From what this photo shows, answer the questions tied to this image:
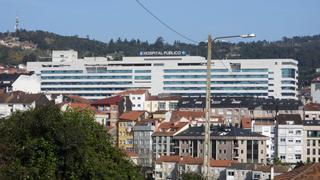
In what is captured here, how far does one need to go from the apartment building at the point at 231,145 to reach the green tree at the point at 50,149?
51838 mm

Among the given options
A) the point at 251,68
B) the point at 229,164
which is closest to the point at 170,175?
the point at 229,164

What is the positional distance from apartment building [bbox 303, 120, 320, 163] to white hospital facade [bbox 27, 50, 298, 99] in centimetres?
5482

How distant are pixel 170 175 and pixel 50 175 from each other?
51.7m

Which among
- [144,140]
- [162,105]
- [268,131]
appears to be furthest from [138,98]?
[144,140]

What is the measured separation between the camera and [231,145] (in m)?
96.0

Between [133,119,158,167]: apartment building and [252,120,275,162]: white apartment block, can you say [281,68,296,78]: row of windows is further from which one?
[133,119,158,167]: apartment building

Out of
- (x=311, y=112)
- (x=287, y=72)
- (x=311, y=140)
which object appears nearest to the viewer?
(x=311, y=140)

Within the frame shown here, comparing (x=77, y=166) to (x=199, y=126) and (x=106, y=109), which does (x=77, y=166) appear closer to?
(x=199, y=126)

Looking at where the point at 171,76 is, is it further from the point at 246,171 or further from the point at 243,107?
the point at 246,171

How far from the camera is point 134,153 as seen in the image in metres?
102

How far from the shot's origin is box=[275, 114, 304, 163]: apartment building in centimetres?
10619

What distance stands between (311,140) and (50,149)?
6955cm

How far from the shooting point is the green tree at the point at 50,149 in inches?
1532

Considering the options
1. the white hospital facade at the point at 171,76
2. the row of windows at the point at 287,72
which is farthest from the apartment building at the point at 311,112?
the row of windows at the point at 287,72
